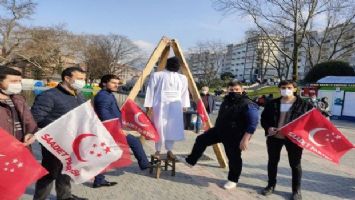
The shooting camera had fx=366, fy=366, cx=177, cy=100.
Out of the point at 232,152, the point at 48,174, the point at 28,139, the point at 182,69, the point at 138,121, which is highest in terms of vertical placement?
the point at 182,69

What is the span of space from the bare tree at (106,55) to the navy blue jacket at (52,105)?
2205 inches

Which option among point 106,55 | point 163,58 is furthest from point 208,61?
point 163,58

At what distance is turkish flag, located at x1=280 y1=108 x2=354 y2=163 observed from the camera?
5398 mm

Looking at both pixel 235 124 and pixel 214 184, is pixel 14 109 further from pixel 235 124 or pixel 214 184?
pixel 214 184

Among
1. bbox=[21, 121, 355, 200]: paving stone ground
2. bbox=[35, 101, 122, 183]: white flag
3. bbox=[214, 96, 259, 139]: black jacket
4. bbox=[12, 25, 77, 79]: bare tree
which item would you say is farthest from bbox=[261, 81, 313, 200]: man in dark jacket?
bbox=[12, 25, 77, 79]: bare tree

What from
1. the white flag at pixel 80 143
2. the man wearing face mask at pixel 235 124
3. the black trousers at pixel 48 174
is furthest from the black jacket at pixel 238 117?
the black trousers at pixel 48 174

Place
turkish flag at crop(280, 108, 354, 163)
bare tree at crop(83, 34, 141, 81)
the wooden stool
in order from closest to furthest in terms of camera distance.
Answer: turkish flag at crop(280, 108, 354, 163) → the wooden stool → bare tree at crop(83, 34, 141, 81)

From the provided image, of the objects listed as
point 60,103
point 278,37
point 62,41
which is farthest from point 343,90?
point 62,41

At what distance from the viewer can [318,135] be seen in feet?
18.2

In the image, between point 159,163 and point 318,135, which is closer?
point 318,135

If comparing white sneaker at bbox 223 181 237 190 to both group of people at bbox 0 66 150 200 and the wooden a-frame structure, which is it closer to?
the wooden a-frame structure

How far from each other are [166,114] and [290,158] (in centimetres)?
221

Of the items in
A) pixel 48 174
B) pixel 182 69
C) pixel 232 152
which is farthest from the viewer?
pixel 182 69

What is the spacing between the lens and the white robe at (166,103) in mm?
6403
